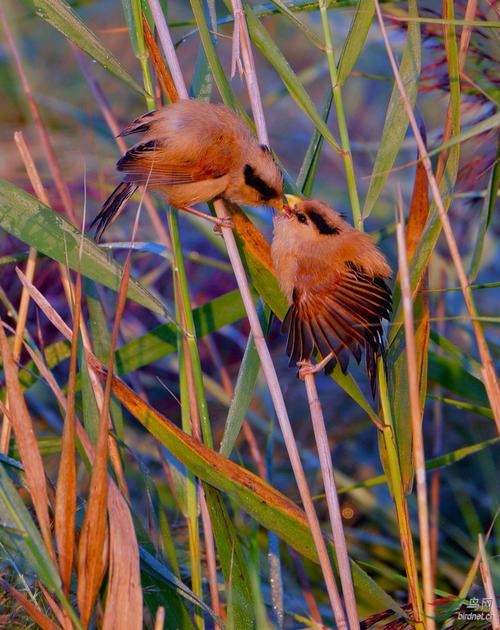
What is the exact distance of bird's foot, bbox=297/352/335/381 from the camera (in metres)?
1.73

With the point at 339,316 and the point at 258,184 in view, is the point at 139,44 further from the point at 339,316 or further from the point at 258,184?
the point at 339,316

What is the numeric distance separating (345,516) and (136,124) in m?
1.95

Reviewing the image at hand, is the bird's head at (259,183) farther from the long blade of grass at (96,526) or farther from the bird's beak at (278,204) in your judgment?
the long blade of grass at (96,526)

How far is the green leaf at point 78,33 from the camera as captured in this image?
5.57 feet

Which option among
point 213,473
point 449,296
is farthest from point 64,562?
point 449,296

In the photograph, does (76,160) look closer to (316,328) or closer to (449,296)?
(449,296)

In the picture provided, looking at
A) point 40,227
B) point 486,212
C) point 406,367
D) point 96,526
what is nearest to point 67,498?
point 96,526

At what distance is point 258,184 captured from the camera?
6.84ft

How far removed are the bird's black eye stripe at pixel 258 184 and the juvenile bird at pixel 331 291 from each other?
15 centimetres

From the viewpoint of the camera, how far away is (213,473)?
1.58m

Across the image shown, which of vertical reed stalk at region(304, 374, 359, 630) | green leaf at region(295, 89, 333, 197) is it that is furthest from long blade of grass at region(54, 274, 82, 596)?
green leaf at region(295, 89, 333, 197)

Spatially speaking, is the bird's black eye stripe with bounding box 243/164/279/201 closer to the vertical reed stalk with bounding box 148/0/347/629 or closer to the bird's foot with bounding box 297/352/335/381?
the vertical reed stalk with bounding box 148/0/347/629

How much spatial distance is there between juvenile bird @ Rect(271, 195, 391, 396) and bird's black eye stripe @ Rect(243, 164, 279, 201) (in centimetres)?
15

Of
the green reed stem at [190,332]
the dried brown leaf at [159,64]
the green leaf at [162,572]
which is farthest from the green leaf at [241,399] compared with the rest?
the dried brown leaf at [159,64]
